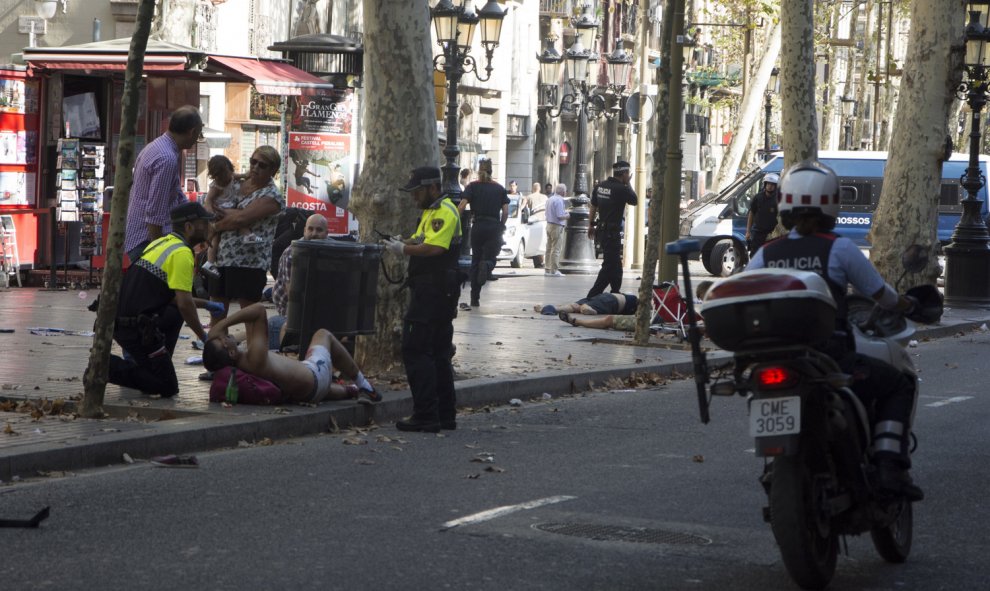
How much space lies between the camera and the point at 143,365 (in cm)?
1138

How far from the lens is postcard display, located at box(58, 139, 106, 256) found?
22078 millimetres

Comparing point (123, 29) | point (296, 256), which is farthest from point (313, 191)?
point (296, 256)

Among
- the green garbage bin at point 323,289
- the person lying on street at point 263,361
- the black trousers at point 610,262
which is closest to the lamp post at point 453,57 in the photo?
the black trousers at point 610,262

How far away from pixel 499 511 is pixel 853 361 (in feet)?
6.55

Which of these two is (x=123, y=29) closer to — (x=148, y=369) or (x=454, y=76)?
(x=454, y=76)

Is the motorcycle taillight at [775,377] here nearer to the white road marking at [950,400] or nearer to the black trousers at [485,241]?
the white road marking at [950,400]

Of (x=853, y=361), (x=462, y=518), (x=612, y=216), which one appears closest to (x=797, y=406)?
(x=853, y=361)

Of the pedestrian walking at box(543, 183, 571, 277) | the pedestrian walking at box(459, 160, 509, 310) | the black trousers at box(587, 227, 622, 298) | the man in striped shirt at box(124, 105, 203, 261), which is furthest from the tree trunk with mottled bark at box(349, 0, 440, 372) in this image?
the pedestrian walking at box(543, 183, 571, 277)

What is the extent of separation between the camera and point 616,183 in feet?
79.9

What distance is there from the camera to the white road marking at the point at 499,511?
7.77m

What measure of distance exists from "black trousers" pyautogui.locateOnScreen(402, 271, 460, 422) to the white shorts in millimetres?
581

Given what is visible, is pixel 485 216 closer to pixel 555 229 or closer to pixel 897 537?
pixel 555 229

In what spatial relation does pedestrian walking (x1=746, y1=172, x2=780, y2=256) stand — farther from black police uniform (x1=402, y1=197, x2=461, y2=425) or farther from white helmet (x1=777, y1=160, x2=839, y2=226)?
white helmet (x1=777, y1=160, x2=839, y2=226)

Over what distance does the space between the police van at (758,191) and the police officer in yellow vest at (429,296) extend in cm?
2433
